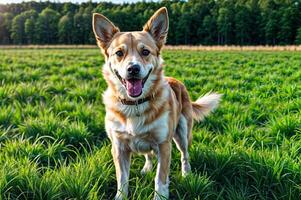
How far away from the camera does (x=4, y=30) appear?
79312 mm

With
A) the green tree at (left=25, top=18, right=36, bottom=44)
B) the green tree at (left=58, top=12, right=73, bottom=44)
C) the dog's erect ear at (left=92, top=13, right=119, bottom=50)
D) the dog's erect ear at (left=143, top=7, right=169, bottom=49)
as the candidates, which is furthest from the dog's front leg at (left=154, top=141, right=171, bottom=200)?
the green tree at (left=25, top=18, right=36, bottom=44)

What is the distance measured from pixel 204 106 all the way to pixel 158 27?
1.52m

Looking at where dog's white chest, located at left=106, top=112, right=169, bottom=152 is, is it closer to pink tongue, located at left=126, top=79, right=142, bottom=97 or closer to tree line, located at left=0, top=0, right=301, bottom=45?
pink tongue, located at left=126, top=79, right=142, bottom=97

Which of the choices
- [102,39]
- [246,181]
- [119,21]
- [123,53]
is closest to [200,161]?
[246,181]

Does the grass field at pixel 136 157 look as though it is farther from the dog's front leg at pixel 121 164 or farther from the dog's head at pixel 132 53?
the dog's head at pixel 132 53

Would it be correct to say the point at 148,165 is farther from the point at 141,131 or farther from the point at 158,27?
the point at 158,27

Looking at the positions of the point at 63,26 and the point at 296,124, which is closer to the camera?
the point at 296,124

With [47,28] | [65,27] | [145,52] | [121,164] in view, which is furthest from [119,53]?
[47,28]

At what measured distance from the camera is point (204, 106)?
14.7 feet

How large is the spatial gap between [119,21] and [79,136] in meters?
71.1

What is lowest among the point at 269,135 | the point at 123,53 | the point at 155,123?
the point at 269,135

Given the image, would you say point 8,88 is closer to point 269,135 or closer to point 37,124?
point 37,124

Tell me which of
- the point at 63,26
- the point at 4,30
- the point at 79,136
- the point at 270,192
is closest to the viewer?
the point at 270,192

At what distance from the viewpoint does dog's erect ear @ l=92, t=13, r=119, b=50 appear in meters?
3.29
